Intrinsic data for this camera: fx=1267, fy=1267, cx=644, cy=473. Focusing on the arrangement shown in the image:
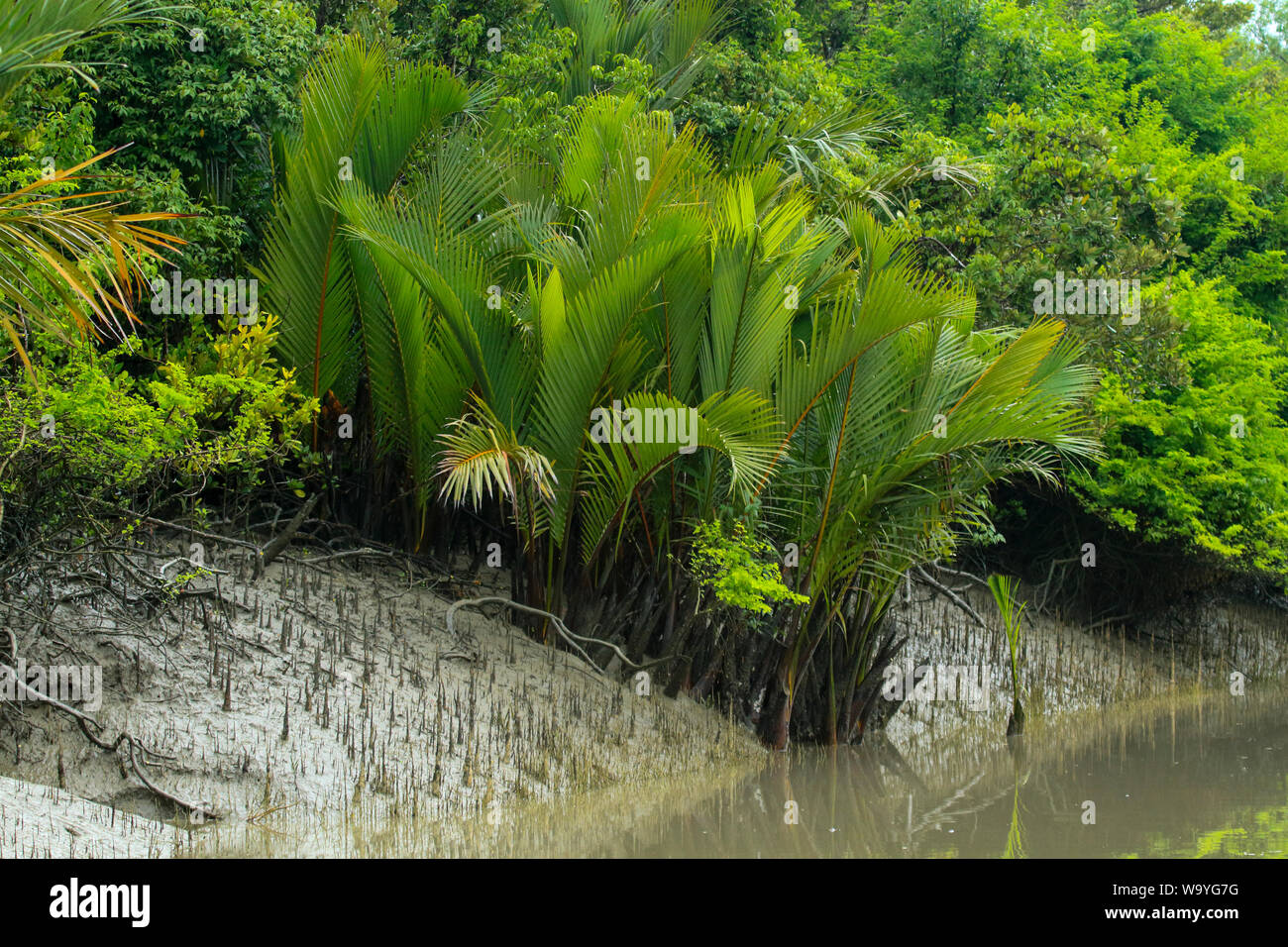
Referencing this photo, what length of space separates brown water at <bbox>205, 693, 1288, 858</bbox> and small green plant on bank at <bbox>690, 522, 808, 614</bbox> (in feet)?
4.13

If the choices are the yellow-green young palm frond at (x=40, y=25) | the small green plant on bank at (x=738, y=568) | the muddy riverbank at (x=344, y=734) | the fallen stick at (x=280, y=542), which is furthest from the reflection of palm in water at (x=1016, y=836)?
the yellow-green young palm frond at (x=40, y=25)

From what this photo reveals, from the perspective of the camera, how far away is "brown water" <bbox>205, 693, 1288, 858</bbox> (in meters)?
6.52

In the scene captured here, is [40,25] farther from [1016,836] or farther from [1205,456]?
[1205,456]

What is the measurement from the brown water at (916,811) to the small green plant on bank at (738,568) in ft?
4.13

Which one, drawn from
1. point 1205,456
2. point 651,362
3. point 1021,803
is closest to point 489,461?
point 651,362

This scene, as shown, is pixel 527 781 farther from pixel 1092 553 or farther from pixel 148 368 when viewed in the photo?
pixel 1092 553

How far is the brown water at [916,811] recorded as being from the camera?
652cm

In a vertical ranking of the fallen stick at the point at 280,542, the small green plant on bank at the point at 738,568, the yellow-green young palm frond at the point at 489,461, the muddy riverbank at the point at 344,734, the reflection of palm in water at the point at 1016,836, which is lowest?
the reflection of palm in water at the point at 1016,836

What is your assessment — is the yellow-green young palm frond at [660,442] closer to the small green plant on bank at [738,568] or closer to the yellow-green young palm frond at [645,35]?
the small green plant on bank at [738,568]

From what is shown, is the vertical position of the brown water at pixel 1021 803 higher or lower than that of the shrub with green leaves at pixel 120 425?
lower

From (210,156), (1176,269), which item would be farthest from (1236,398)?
(210,156)

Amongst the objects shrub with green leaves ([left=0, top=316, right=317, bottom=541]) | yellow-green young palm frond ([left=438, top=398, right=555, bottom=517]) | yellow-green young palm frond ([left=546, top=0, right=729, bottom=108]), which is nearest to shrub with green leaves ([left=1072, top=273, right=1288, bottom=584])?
yellow-green young palm frond ([left=546, top=0, right=729, bottom=108])

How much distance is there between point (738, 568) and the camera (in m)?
7.71

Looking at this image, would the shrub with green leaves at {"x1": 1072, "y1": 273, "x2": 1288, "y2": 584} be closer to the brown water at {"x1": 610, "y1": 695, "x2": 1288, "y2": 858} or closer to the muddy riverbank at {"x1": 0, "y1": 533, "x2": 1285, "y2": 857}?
the brown water at {"x1": 610, "y1": 695, "x2": 1288, "y2": 858}
